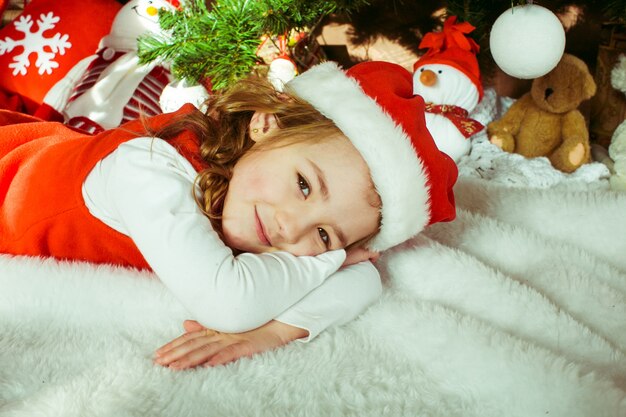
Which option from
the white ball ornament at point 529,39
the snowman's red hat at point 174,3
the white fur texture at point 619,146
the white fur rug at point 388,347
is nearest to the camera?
the white fur rug at point 388,347

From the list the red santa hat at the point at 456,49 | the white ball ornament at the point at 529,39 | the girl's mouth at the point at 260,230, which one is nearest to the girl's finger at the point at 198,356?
the girl's mouth at the point at 260,230

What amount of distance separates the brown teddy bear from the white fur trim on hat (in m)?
0.67

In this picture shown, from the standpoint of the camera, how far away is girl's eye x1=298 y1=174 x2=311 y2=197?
2.51 feet

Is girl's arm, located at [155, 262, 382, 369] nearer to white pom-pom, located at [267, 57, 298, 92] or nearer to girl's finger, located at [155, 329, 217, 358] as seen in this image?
girl's finger, located at [155, 329, 217, 358]

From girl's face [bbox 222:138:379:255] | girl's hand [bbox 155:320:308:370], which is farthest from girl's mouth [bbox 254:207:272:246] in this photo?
girl's hand [bbox 155:320:308:370]

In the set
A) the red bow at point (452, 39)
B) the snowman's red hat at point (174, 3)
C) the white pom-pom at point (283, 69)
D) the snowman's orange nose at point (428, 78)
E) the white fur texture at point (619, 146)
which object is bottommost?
the white fur texture at point (619, 146)

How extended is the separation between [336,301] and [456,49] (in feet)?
2.65

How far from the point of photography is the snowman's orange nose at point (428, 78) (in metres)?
1.31

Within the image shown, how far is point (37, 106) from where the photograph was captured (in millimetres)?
1424

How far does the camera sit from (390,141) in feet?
2.53

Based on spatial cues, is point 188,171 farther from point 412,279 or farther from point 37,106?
point 37,106

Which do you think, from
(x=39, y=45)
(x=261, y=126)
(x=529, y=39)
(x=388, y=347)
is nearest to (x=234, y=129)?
(x=261, y=126)

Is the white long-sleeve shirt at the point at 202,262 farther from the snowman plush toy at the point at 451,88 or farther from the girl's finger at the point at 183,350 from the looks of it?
the snowman plush toy at the point at 451,88

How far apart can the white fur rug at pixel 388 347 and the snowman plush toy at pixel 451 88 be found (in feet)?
1.29
